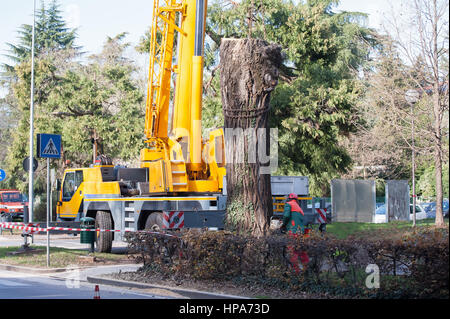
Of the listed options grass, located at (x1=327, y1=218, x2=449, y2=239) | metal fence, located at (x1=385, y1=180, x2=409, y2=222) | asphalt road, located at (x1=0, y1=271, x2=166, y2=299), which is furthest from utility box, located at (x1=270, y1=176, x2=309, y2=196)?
metal fence, located at (x1=385, y1=180, x2=409, y2=222)

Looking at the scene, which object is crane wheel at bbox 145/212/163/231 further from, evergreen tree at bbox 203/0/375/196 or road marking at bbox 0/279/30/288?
evergreen tree at bbox 203/0/375/196

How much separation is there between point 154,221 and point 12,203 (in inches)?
966

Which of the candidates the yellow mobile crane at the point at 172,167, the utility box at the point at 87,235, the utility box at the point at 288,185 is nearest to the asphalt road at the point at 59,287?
the utility box at the point at 87,235

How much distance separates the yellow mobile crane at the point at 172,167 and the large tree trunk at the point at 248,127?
3.50m

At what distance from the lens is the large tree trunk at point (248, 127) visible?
12812 millimetres

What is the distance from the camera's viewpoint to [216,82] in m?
31.4

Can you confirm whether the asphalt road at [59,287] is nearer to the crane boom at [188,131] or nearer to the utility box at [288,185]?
the crane boom at [188,131]

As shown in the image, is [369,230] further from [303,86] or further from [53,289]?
[303,86]

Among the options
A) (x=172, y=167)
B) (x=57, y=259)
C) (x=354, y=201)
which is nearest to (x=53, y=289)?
(x=57, y=259)

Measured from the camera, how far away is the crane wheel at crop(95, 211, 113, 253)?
19.3 m

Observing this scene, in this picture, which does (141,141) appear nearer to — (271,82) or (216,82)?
(216,82)

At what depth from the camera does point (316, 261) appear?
10.5 m
